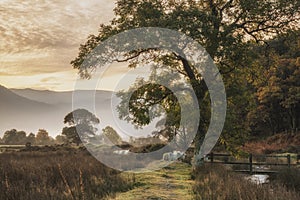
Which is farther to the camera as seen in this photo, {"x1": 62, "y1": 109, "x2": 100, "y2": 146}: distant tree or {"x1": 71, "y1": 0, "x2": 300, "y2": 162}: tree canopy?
{"x1": 62, "y1": 109, "x2": 100, "y2": 146}: distant tree

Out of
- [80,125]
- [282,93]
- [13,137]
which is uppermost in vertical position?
[282,93]

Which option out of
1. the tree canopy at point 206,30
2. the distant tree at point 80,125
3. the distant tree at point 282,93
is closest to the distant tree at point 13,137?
the distant tree at point 80,125

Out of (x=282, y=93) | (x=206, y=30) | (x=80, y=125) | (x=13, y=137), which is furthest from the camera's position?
(x=13, y=137)

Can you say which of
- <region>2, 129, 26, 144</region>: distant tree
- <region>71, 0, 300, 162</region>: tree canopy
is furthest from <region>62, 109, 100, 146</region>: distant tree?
<region>71, 0, 300, 162</region>: tree canopy

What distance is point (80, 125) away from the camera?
6325 centimetres

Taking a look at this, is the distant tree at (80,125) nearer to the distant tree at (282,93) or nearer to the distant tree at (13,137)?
the distant tree at (282,93)

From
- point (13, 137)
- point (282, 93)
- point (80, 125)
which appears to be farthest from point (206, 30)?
point (13, 137)

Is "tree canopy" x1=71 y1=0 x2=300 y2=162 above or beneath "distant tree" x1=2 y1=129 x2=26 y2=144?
above

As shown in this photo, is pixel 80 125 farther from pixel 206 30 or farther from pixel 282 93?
pixel 206 30

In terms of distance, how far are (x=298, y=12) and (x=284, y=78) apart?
24341 millimetres

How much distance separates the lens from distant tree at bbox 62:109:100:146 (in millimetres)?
57838

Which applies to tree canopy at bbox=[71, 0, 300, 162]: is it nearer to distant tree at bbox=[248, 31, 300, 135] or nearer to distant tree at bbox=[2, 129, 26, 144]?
distant tree at bbox=[248, 31, 300, 135]

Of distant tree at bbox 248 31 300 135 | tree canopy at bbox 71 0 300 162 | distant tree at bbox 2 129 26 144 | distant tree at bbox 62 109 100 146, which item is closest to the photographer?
tree canopy at bbox 71 0 300 162

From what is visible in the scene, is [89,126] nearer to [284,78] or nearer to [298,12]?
[284,78]
